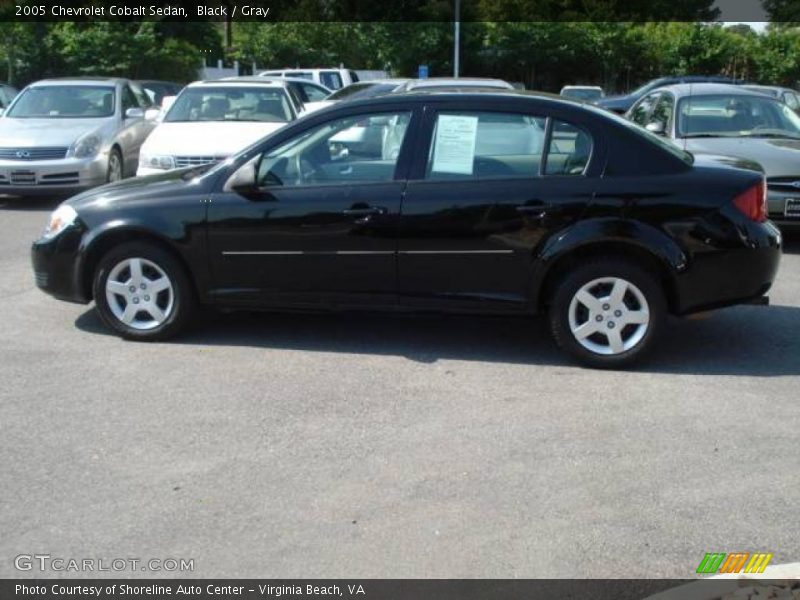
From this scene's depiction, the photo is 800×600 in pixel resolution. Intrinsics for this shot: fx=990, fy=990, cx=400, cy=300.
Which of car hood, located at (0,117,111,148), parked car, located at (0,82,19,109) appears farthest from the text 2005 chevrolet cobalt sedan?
parked car, located at (0,82,19,109)

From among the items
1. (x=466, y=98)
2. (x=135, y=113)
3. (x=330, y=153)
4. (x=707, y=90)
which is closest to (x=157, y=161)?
(x=135, y=113)

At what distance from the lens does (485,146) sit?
6.30 m

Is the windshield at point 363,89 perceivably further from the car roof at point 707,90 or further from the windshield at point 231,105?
the car roof at point 707,90

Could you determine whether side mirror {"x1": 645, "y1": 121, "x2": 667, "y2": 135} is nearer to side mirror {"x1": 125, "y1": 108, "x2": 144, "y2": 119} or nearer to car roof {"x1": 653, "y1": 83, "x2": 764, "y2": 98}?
car roof {"x1": 653, "y1": 83, "x2": 764, "y2": 98}

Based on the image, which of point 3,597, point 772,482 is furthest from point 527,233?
point 3,597

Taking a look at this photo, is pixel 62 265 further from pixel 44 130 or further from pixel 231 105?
pixel 44 130

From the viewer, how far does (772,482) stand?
4.59 meters

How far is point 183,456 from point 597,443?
2073mm

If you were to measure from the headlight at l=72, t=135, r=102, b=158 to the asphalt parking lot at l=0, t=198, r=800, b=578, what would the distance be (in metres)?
6.05

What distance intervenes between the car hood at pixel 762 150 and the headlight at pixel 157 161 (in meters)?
5.56

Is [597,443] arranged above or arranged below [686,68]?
below

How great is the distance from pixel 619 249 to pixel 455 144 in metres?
1.23

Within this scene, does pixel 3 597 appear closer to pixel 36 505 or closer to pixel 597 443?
pixel 36 505

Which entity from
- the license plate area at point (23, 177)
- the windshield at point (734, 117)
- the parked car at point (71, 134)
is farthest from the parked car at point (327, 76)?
the windshield at point (734, 117)
